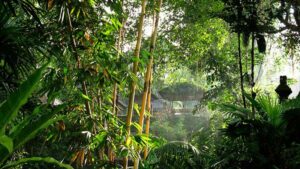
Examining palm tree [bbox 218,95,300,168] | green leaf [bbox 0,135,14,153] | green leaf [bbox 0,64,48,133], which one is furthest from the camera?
palm tree [bbox 218,95,300,168]

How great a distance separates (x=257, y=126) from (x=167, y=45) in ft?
11.3

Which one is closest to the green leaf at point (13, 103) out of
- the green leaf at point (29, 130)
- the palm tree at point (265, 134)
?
the green leaf at point (29, 130)

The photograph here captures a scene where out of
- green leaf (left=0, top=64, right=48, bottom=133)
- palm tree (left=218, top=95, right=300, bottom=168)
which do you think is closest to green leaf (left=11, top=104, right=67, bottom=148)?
green leaf (left=0, top=64, right=48, bottom=133)

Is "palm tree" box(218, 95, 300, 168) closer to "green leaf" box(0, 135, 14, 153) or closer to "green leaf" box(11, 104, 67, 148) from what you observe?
"green leaf" box(11, 104, 67, 148)

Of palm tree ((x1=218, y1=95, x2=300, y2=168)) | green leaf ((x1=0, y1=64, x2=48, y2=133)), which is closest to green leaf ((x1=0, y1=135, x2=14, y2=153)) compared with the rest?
green leaf ((x1=0, y1=64, x2=48, y2=133))

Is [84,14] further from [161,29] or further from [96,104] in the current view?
[161,29]

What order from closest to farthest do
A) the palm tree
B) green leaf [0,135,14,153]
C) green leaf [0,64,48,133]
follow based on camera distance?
green leaf [0,135,14,153], green leaf [0,64,48,133], the palm tree

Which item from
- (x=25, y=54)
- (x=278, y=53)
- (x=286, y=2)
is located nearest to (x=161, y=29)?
(x=286, y=2)

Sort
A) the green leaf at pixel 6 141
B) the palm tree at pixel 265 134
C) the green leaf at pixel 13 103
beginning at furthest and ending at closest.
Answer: the palm tree at pixel 265 134 → the green leaf at pixel 13 103 → the green leaf at pixel 6 141

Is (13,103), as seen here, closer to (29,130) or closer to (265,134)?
(29,130)

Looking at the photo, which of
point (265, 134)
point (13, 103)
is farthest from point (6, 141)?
point (265, 134)

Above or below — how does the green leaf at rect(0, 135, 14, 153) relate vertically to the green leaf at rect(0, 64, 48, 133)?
below

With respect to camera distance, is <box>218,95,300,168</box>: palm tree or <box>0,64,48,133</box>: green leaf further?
<box>218,95,300,168</box>: palm tree

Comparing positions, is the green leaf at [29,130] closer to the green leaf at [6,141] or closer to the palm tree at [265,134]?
the green leaf at [6,141]
